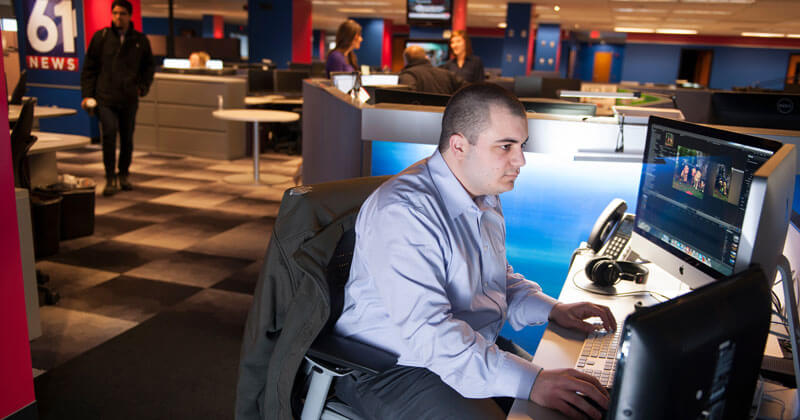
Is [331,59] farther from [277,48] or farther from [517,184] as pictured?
[277,48]

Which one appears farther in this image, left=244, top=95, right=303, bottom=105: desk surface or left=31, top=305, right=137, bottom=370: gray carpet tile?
left=244, top=95, right=303, bottom=105: desk surface

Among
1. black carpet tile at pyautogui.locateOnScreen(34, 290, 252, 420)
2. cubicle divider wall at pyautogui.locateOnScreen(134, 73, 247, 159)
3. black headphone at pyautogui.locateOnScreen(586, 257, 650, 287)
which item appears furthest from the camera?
cubicle divider wall at pyautogui.locateOnScreen(134, 73, 247, 159)

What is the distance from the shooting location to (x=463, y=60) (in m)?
6.36

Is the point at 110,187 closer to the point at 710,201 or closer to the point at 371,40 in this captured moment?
the point at 710,201

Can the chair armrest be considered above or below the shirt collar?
below

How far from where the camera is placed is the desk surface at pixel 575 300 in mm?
1117

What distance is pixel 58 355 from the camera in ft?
8.62

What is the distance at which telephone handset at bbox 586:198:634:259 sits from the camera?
205 centimetres

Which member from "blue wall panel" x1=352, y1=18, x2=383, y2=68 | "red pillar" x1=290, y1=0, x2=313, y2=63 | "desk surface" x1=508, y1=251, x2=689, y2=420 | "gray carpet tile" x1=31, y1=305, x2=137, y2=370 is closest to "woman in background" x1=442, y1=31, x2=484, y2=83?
"gray carpet tile" x1=31, y1=305, x2=137, y2=370

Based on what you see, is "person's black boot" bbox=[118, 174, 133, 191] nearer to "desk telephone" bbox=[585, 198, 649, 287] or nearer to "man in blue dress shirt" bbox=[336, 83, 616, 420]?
"desk telephone" bbox=[585, 198, 649, 287]

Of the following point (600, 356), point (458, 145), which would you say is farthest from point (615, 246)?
point (458, 145)

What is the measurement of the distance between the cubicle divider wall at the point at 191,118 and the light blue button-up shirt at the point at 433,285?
6211mm

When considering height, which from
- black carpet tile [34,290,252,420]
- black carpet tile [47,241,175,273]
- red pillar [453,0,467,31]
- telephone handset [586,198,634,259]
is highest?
red pillar [453,0,467,31]

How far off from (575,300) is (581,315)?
190mm
